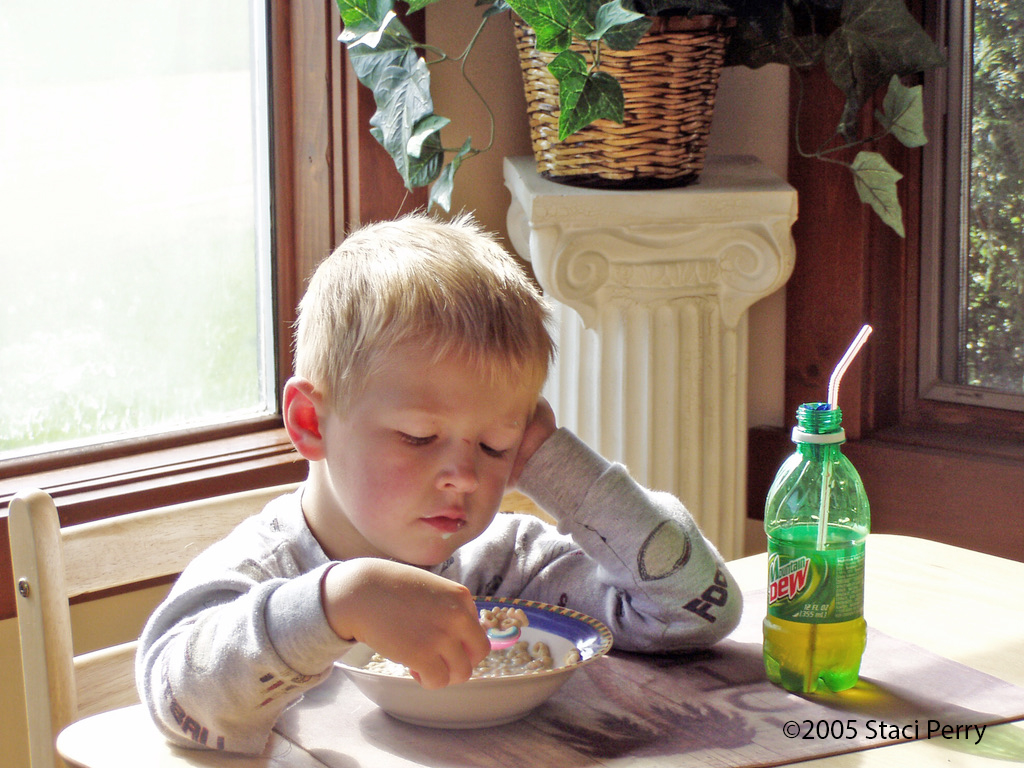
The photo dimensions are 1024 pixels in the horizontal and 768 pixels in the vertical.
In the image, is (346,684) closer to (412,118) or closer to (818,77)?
(412,118)

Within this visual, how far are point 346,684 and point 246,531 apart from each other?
17 cm

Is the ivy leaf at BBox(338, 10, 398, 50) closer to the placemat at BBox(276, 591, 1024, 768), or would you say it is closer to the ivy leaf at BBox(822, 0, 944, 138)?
the ivy leaf at BBox(822, 0, 944, 138)

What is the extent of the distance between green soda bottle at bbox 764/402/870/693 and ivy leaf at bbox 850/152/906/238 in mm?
930

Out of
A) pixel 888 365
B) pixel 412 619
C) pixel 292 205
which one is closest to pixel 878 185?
pixel 888 365

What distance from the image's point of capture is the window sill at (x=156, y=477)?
1426 millimetres

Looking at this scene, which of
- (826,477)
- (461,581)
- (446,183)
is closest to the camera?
(826,477)

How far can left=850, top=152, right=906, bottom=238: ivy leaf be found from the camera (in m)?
1.66

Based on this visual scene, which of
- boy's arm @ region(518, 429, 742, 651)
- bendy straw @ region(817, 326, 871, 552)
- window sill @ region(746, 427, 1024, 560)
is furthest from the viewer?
window sill @ region(746, 427, 1024, 560)

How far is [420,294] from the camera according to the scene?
88 centimetres

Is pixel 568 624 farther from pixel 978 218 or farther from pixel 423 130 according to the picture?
pixel 978 218

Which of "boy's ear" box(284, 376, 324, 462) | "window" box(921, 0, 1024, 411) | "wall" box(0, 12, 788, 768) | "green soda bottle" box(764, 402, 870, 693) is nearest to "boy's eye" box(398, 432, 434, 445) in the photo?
"boy's ear" box(284, 376, 324, 462)

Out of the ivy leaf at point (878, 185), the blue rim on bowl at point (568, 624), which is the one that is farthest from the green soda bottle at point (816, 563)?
the ivy leaf at point (878, 185)

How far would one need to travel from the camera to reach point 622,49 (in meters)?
1.40

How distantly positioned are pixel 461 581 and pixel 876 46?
3.47ft
